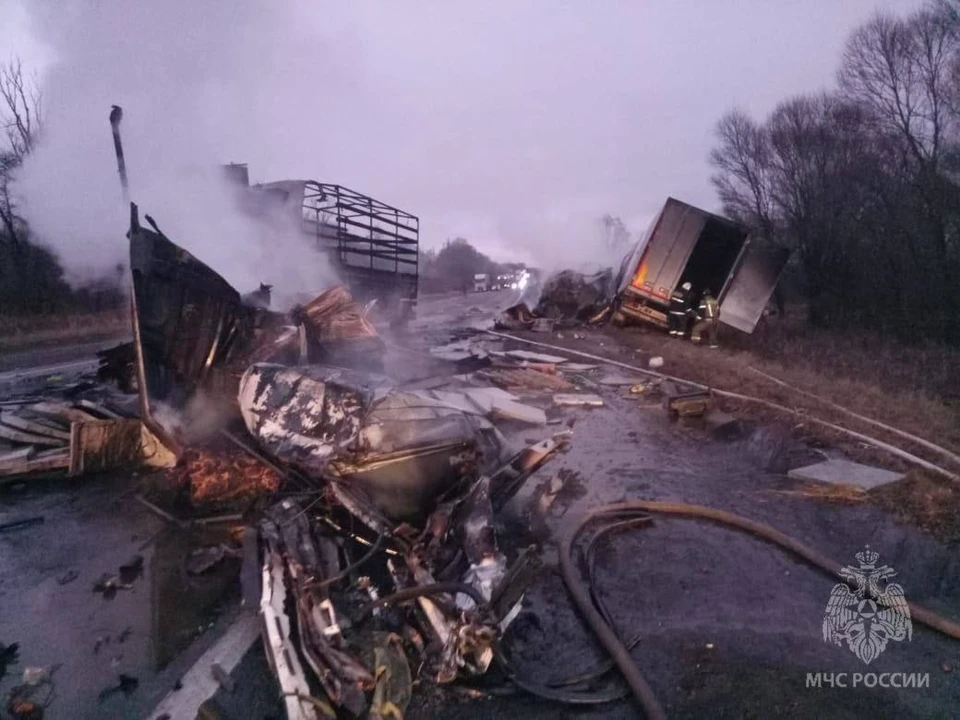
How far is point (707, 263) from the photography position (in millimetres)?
13328

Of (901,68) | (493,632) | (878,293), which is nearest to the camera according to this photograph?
(493,632)

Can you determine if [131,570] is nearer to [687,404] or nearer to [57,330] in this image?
[687,404]

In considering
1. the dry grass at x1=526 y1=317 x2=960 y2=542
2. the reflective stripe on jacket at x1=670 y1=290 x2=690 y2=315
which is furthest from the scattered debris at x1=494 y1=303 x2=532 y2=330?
the reflective stripe on jacket at x1=670 y1=290 x2=690 y2=315

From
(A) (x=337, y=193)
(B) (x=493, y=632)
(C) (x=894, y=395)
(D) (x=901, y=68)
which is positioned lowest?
(B) (x=493, y=632)

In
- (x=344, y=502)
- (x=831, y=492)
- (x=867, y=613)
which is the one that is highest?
(x=831, y=492)

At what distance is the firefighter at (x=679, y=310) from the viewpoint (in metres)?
13.4

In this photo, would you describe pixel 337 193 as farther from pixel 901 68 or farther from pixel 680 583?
pixel 901 68

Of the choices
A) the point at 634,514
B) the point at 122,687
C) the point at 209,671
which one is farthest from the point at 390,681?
the point at 634,514

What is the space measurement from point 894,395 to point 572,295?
1084 cm

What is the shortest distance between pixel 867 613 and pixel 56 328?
55.7ft

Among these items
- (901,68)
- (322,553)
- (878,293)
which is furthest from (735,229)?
(322,553)

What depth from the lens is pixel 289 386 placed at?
4551mm

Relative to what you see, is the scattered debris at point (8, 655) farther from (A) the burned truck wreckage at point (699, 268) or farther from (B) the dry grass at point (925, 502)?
(A) the burned truck wreckage at point (699, 268)

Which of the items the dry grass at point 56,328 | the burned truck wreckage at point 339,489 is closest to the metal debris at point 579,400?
the burned truck wreckage at point 339,489
